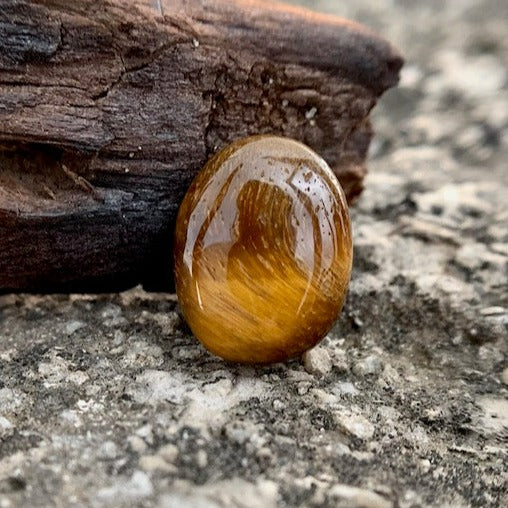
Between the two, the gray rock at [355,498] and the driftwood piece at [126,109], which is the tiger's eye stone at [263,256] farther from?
the gray rock at [355,498]

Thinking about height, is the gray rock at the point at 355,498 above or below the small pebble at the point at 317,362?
below

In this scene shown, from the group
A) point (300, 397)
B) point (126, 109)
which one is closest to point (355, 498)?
point (300, 397)

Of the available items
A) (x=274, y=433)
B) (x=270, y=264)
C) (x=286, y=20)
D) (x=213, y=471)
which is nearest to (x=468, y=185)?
(x=286, y=20)

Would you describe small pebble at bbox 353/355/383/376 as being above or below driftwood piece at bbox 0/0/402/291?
below

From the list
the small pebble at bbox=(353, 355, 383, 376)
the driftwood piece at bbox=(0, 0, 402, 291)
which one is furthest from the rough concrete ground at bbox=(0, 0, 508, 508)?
the driftwood piece at bbox=(0, 0, 402, 291)

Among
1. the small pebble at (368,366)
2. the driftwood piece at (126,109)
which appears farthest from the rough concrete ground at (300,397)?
the driftwood piece at (126,109)

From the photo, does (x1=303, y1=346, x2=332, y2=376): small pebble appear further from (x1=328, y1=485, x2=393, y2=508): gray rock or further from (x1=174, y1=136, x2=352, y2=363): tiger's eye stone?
(x1=328, y1=485, x2=393, y2=508): gray rock
